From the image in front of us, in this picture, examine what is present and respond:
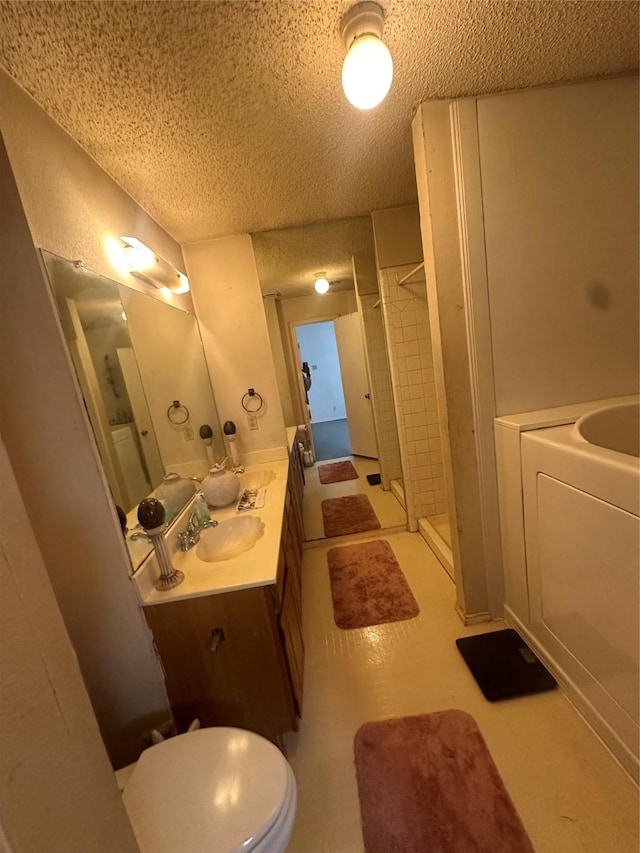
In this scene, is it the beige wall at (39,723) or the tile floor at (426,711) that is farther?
the tile floor at (426,711)

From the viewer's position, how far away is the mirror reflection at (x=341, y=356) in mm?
2725

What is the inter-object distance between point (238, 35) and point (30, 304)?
97 centimetres

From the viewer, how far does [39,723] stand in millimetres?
371

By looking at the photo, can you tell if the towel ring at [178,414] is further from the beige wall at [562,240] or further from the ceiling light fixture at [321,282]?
the ceiling light fixture at [321,282]

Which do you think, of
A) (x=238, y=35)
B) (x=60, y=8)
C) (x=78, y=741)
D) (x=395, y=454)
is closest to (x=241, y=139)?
(x=238, y=35)

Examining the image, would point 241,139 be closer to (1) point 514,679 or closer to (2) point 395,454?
(1) point 514,679

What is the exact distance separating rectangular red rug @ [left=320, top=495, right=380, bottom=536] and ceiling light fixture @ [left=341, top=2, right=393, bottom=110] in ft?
8.72

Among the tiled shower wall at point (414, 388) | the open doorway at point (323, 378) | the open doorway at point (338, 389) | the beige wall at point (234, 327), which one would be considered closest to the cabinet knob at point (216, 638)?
the beige wall at point (234, 327)

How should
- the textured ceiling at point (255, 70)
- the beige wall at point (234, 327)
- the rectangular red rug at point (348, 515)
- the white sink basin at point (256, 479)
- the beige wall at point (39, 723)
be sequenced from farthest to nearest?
the rectangular red rug at point (348, 515)
the beige wall at point (234, 327)
the white sink basin at point (256, 479)
the textured ceiling at point (255, 70)
the beige wall at point (39, 723)

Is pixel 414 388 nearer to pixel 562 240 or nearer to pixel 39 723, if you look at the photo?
pixel 562 240

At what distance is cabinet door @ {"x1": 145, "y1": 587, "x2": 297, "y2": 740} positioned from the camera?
3.73 feet

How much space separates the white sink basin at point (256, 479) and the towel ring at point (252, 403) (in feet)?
1.50

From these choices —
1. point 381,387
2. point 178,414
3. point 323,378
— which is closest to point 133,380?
point 178,414

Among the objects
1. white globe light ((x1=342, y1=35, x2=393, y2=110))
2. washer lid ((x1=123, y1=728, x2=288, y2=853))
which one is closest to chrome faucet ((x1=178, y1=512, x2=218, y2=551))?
washer lid ((x1=123, y1=728, x2=288, y2=853))
